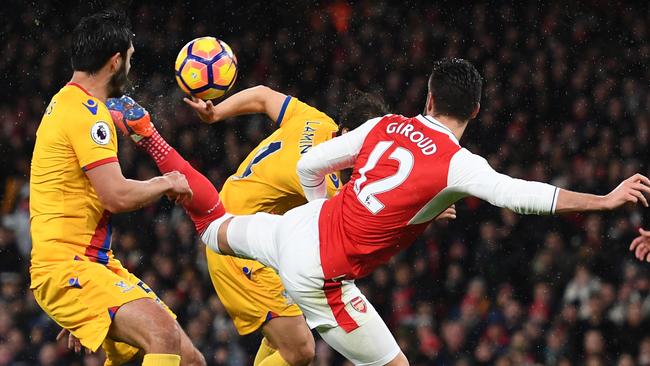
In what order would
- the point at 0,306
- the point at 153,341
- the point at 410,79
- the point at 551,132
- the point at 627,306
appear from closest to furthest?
the point at 153,341 → the point at 627,306 → the point at 0,306 → the point at 551,132 → the point at 410,79

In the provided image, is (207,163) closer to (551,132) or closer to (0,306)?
(0,306)

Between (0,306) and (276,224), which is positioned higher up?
(276,224)

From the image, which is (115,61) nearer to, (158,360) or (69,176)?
(69,176)

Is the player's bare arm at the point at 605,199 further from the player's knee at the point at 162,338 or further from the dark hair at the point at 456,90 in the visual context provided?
the player's knee at the point at 162,338

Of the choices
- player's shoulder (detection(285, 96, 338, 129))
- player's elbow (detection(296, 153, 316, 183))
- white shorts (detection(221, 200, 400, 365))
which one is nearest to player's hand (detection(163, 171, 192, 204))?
white shorts (detection(221, 200, 400, 365))

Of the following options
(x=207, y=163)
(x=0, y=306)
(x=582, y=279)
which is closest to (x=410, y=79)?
(x=207, y=163)

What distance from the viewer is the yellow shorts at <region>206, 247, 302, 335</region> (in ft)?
21.8

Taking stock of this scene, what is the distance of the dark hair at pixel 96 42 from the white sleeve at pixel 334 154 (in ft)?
3.86

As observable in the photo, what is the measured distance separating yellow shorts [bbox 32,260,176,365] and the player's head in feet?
3.30

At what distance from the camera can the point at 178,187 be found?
539 centimetres

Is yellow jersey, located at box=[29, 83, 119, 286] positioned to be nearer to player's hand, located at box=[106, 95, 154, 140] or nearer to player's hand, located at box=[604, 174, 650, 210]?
player's hand, located at box=[106, 95, 154, 140]

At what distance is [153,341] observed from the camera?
5.16m

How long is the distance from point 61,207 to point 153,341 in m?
0.87

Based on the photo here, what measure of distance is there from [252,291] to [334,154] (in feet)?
5.29
